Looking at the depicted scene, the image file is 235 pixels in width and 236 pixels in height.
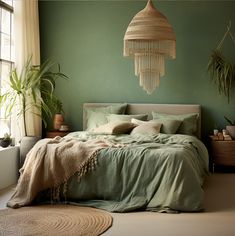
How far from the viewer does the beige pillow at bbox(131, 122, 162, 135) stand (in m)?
5.61

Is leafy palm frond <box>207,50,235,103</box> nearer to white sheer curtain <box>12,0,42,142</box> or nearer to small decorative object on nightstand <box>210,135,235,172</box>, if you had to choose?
small decorative object on nightstand <box>210,135,235,172</box>

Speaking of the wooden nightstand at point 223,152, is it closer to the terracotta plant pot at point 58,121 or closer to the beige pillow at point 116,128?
the beige pillow at point 116,128

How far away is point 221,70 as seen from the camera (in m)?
6.27

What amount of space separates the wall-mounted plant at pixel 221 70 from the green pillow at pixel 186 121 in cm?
64

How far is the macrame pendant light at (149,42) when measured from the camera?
4910 millimetres

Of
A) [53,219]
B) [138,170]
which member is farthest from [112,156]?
[53,219]

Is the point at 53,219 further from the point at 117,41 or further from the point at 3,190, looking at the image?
the point at 117,41

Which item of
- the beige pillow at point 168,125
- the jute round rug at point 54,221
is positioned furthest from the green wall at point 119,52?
the jute round rug at point 54,221

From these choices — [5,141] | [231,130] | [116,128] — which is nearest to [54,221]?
[5,141]

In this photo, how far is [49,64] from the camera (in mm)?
6969

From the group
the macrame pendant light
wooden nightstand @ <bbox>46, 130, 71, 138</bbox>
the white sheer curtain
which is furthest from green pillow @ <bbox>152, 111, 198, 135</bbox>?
the white sheer curtain

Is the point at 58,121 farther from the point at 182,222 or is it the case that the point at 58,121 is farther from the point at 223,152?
the point at 182,222

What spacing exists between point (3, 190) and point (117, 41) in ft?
10.5

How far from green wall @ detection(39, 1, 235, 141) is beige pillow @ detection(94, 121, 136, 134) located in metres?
1.06
